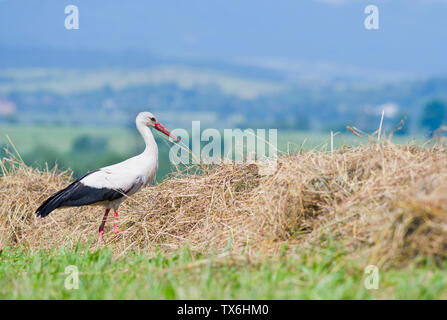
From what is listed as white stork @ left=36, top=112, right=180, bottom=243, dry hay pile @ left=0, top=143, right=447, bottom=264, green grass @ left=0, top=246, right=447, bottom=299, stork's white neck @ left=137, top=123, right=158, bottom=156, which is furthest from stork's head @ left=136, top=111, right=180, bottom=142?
green grass @ left=0, top=246, right=447, bottom=299

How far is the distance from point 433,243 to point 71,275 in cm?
292

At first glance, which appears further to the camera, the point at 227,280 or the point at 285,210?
the point at 285,210

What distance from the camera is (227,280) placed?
5129 millimetres

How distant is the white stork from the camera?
312 inches

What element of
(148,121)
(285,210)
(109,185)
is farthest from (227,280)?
(148,121)

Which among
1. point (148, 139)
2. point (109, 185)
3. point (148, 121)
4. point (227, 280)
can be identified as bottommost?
point (227, 280)

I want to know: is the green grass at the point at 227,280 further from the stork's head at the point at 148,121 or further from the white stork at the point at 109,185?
the stork's head at the point at 148,121

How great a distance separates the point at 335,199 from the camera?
20.2ft

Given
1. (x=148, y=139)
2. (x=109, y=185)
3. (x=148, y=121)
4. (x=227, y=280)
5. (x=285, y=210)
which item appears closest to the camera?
(x=227, y=280)

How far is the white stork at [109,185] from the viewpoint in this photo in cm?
793

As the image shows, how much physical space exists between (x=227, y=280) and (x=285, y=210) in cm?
136

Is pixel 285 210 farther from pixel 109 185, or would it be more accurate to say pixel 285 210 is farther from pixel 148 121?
pixel 148 121

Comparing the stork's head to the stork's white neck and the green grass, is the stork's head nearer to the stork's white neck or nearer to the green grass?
the stork's white neck
